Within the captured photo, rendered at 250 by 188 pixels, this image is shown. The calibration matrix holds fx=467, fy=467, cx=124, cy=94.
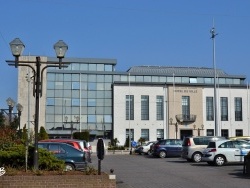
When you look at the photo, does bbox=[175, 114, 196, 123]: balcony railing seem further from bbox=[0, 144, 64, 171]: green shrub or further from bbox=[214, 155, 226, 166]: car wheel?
bbox=[0, 144, 64, 171]: green shrub

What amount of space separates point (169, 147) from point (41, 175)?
26.9m

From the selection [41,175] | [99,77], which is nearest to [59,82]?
[99,77]

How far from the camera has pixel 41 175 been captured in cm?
1302

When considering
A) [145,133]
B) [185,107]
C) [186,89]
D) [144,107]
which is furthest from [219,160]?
[186,89]

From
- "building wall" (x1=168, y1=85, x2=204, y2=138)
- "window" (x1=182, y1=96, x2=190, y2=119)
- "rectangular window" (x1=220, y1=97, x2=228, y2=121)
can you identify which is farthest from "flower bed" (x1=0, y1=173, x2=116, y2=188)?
"rectangular window" (x1=220, y1=97, x2=228, y2=121)

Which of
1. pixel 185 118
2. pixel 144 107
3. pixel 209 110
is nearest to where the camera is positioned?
pixel 144 107

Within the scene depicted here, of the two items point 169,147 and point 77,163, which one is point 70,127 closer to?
point 169,147

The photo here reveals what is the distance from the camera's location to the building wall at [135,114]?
78.4 metres

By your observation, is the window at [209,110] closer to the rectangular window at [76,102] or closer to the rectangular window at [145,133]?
the rectangular window at [145,133]

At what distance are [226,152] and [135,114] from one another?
52.5 metres

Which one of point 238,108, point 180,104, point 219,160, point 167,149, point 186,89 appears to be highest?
point 186,89

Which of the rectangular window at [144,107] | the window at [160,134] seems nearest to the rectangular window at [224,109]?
the window at [160,134]

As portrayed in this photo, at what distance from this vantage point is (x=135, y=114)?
259ft

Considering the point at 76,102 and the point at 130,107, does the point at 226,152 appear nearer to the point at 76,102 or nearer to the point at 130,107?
the point at 130,107
